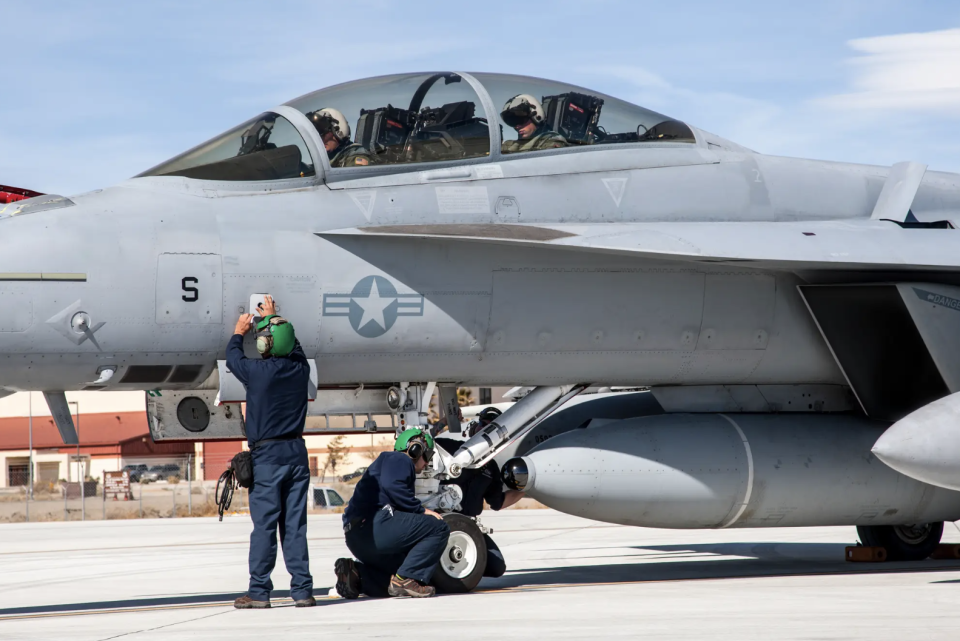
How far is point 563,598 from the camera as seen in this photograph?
25.6 feet

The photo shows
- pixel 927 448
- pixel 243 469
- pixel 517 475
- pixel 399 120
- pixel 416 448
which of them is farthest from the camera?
pixel 517 475

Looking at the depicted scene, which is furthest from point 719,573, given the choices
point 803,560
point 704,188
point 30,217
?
point 30,217

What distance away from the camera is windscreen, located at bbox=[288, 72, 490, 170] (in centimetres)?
837

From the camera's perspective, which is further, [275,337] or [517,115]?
[517,115]

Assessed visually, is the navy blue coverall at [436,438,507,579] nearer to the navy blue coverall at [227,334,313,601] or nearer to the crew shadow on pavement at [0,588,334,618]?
the crew shadow on pavement at [0,588,334,618]

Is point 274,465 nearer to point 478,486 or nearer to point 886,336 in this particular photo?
point 478,486

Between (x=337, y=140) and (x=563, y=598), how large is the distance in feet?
12.0

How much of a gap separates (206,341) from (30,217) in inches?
54.5

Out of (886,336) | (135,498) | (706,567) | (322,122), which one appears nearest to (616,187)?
(322,122)

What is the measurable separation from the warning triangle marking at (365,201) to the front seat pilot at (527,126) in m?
1.13

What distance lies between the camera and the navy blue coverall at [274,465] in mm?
7477

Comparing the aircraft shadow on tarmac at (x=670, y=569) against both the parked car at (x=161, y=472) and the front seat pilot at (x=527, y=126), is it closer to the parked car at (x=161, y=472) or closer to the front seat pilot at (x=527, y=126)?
the front seat pilot at (x=527, y=126)

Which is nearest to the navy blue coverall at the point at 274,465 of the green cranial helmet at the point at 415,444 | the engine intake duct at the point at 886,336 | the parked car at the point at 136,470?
the green cranial helmet at the point at 415,444

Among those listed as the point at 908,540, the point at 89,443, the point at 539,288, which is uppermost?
the point at 539,288
